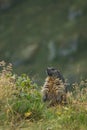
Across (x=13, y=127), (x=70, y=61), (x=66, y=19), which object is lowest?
(x=13, y=127)

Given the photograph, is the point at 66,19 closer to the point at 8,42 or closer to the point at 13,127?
the point at 8,42

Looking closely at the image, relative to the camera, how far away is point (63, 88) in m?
15.2

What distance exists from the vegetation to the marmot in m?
0.16

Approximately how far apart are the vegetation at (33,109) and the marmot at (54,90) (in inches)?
6.5

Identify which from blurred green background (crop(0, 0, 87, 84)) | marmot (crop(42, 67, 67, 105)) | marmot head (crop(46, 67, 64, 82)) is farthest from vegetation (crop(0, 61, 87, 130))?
blurred green background (crop(0, 0, 87, 84))

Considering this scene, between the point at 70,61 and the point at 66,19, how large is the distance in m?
19.7

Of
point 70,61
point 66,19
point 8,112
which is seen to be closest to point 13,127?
point 8,112

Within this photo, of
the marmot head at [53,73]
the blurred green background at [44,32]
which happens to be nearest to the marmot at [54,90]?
the marmot head at [53,73]

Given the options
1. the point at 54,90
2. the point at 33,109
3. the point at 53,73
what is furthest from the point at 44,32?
the point at 33,109

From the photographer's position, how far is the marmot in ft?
50.0

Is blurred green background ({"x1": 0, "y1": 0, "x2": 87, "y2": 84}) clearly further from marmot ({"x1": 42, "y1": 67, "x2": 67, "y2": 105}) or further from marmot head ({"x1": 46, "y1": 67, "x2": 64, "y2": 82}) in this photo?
marmot ({"x1": 42, "y1": 67, "x2": 67, "y2": 105})

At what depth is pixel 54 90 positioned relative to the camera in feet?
51.0

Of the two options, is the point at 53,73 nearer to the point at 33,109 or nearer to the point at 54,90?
the point at 54,90

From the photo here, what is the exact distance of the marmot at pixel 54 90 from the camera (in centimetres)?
1523
